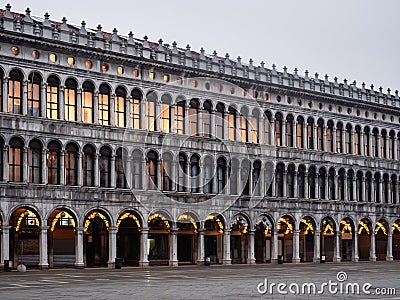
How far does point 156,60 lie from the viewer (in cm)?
6103

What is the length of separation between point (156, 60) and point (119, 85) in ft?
11.8

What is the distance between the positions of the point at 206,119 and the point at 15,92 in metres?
16.2

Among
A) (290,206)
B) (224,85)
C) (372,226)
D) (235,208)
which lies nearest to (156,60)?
(224,85)

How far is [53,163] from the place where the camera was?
55.1 meters

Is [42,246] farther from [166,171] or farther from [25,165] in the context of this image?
[166,171]

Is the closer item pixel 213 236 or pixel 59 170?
pixel 59 170

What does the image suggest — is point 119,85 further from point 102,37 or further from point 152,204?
point 152,204

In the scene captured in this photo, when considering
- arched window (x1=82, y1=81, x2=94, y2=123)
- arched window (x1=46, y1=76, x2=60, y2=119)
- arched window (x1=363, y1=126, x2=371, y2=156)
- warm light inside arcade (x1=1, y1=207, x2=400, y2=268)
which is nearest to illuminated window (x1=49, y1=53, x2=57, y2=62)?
arched window (x1=46, y1=76, x2=60, y2=119)

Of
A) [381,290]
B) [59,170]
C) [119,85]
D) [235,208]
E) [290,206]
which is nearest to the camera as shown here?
[381,290]

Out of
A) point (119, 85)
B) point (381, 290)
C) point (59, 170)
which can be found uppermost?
point (119, 85)

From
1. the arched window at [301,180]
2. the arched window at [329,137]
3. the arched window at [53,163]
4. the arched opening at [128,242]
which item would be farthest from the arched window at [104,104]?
the arched window at [329,137]

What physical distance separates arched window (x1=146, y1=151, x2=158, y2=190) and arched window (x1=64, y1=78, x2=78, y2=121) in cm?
671

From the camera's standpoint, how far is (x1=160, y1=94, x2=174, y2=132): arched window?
202ft

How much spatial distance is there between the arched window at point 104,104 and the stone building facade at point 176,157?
157 mm
